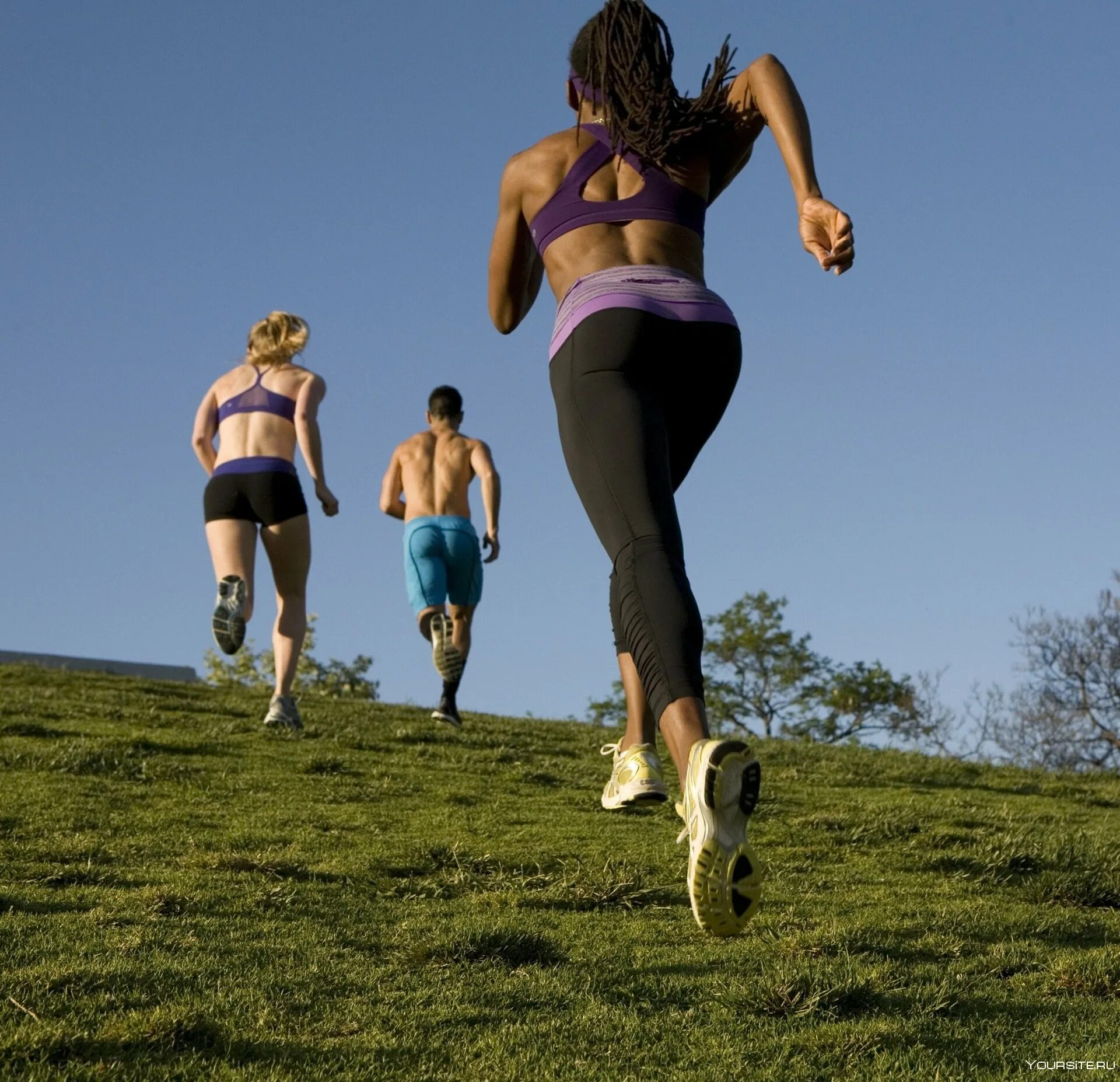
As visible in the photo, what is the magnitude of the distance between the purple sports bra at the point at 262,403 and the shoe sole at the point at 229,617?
1.35 m

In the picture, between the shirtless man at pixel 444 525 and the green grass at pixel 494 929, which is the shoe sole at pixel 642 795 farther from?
the shirtless man at pixel 444 525

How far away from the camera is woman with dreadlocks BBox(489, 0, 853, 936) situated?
292 centimetres

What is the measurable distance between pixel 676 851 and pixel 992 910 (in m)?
1.45

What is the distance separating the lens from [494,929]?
430 centimetres

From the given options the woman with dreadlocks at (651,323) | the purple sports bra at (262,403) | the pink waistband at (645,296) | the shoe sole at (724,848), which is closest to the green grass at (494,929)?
the shoe sole at (724,848)

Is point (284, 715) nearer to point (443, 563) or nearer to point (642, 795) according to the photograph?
point (443, 563)

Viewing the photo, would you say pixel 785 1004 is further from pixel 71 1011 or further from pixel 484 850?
pixel 484 850

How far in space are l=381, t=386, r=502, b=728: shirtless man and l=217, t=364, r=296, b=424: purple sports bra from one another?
81.7 inches

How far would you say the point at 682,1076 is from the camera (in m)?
3.05

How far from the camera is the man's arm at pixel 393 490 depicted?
11875 millimetres

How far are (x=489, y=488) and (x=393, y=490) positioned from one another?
87 centimetres

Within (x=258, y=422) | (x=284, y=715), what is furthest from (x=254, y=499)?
(x=284, y=715)

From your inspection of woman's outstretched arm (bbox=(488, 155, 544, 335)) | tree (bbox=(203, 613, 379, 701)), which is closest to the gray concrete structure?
tree (bbox=(203, 613, 379, 701))

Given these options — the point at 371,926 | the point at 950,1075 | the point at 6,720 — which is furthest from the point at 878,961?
the point at 6,720
